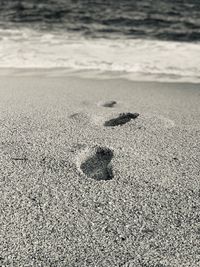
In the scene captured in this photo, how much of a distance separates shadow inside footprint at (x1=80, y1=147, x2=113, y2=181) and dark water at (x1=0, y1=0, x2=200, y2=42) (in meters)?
4.34

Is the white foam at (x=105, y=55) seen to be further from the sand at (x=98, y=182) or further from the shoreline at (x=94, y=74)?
the sand at (x=98, y=182)

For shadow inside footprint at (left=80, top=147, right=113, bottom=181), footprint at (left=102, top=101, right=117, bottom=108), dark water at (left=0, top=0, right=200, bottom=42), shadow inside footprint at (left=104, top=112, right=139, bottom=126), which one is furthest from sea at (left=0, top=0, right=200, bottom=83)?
shadow inside footprint at (left=80, top=147, right=113, bottom=181)

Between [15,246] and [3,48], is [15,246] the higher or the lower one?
the higher one

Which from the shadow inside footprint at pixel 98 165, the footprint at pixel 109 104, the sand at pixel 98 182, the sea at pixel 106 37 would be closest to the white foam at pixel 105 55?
the sea at pixel 106 37

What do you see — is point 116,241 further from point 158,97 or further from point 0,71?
point 0,71

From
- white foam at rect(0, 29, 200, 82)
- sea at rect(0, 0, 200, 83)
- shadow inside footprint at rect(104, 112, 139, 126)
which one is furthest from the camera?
sea at rect(0, 0, 200, 83)

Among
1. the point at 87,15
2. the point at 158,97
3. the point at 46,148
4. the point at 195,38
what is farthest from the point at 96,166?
the point at 87,15

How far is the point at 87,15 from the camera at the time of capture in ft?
26.6

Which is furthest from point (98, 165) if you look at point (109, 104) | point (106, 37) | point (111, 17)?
point (111, 17)

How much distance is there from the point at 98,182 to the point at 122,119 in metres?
0.85

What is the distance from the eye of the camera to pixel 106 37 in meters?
6.21

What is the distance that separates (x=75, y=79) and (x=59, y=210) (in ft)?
6.81

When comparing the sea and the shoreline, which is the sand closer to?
the shoreline

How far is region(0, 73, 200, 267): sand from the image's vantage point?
1467 mm
